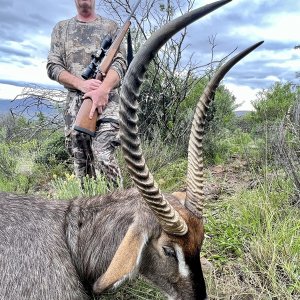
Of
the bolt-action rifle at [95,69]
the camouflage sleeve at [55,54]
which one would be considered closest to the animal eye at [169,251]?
the bolt-action rifle at [95,69]

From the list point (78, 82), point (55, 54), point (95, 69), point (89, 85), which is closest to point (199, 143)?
point (89, 85)

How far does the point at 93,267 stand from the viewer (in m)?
3.45

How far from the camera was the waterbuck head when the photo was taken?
260 cm

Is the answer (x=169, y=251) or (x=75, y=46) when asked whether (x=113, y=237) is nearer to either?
(x=169, y=251)

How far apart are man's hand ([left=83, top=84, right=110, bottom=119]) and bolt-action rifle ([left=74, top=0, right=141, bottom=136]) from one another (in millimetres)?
48

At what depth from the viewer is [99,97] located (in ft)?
20.1

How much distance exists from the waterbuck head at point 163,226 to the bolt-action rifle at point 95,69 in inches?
107

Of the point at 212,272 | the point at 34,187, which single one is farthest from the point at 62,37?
the point at 212,272

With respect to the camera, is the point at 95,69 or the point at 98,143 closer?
the point at 98,143

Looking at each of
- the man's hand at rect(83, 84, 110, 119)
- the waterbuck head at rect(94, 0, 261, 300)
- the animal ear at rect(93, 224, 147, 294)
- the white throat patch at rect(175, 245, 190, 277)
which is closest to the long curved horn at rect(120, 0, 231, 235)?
the waterbuck head at rect(94, 0, 261, 300)

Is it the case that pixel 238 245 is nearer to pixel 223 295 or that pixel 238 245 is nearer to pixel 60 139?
pixel 223 295

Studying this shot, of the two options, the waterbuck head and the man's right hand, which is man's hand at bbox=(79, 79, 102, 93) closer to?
the man's right hand

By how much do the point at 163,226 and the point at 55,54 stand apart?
450cm

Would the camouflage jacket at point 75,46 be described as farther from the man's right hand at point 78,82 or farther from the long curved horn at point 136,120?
the long curved horn at point 136,120
